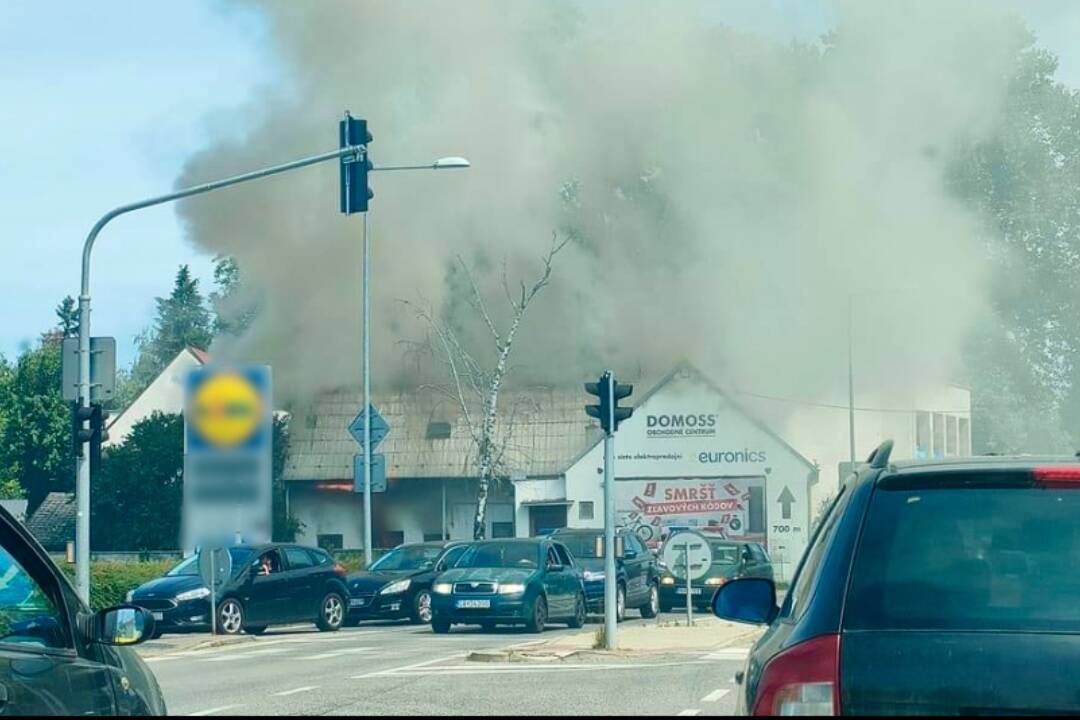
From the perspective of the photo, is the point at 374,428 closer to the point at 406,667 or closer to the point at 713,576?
the point at 713,576

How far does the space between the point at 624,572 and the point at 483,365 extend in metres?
30.0

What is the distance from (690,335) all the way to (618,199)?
7.00 meters

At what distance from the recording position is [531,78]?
6362 centimetres

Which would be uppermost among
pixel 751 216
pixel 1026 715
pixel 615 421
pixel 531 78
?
pixel 531 78

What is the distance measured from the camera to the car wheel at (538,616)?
26.5 m

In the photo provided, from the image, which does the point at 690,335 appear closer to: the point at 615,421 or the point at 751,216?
the point at 751,216

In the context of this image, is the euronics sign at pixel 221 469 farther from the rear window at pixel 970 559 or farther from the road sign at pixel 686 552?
the rear window at pixel 970 559

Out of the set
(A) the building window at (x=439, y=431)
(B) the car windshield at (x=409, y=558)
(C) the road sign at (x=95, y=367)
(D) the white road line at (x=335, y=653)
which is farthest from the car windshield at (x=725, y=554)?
(A) the building window at (x=439, y=431)

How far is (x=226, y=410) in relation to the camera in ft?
69.4

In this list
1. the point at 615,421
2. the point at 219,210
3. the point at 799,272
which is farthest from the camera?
the point at 799,272

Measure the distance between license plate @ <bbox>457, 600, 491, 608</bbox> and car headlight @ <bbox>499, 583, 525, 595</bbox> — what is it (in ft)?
0.84

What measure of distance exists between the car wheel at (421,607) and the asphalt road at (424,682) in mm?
7240

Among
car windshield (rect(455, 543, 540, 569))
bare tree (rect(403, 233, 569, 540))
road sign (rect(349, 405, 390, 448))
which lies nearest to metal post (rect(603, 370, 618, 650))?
car windshield (rect(455, 543, 540, 569))

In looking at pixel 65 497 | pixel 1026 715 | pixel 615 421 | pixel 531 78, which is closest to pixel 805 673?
pixel 1026 715
